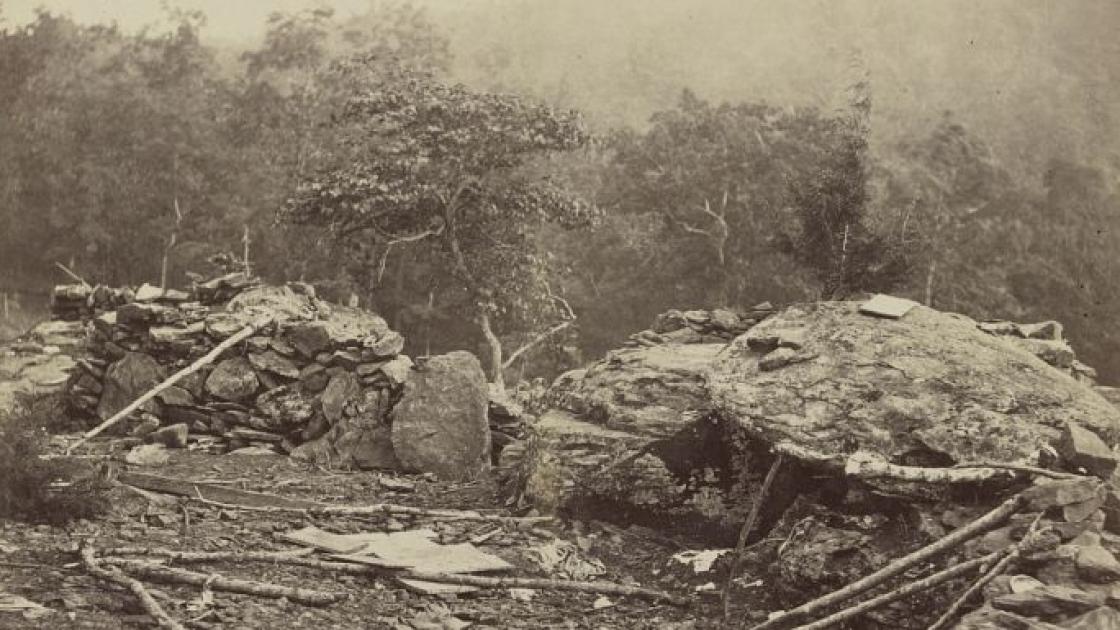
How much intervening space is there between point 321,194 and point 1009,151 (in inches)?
945

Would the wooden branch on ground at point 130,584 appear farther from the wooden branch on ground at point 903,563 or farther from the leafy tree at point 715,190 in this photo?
the leafy tree at point 715,190

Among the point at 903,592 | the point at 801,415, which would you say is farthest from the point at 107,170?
the point at 903,592

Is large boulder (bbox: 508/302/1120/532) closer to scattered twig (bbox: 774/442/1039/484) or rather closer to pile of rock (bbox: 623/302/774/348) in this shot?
scattered twig (bbox: 774/442/1039/484)

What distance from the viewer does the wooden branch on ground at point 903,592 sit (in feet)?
15.9

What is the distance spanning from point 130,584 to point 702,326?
7345mm

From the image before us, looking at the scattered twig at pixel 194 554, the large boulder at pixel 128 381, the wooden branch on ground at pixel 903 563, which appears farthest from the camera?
the large boulder at pixel 128 381

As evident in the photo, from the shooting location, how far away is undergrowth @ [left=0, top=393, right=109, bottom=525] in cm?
623

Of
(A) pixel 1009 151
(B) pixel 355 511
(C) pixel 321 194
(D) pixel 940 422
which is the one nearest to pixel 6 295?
(C) pixel 321 194

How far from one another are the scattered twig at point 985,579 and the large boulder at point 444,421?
5626 millimetres

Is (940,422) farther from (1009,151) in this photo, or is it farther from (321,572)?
(1009,151)

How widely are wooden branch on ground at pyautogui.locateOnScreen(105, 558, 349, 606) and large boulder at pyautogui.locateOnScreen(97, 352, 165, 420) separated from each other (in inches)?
218

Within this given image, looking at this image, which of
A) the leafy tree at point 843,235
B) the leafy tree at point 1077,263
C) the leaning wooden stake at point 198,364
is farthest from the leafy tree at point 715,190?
the leaning wooden stake at point 198,364

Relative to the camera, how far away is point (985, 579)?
15.2 ft

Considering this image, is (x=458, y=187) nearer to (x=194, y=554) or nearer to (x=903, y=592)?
(x=194, y=554)
